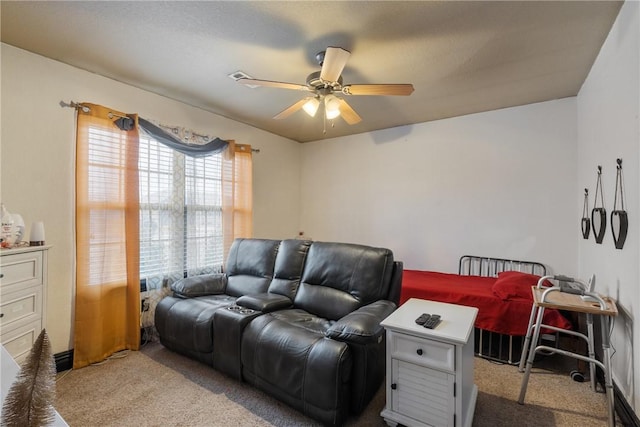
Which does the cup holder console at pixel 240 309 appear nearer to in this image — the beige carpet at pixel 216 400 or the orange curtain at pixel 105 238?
the beige carpet at pixel 216 400

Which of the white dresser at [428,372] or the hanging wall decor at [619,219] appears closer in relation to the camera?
the white dresser at [428,372]

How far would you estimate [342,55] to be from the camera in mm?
1828

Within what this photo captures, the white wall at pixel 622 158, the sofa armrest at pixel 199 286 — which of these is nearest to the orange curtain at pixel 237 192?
the sofa armrest at pixel 199 286

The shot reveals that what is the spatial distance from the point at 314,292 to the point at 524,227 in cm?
257

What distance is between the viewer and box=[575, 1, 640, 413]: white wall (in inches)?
64.9

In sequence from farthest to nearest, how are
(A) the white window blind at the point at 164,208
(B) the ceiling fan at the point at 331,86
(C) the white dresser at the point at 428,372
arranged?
1. (A) the white window blind at the point at 164,208
2. (B) the ceiling fan at the point at 331,86
3. (C) the white dresser at the point at 428,372

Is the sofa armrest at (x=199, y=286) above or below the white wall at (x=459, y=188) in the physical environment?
below

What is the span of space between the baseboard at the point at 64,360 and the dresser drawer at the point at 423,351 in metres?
2.66

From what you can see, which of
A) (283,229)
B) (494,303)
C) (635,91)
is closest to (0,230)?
(283,229)

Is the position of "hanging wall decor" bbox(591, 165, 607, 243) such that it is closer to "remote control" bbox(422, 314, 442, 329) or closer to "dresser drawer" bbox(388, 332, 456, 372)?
"remote control" bbox(422, 314, 442, 329)

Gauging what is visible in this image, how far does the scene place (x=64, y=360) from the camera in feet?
7.80

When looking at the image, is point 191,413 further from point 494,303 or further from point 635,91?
point 635,91

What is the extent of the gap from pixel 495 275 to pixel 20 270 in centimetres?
434

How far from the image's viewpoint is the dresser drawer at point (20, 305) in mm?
1716
